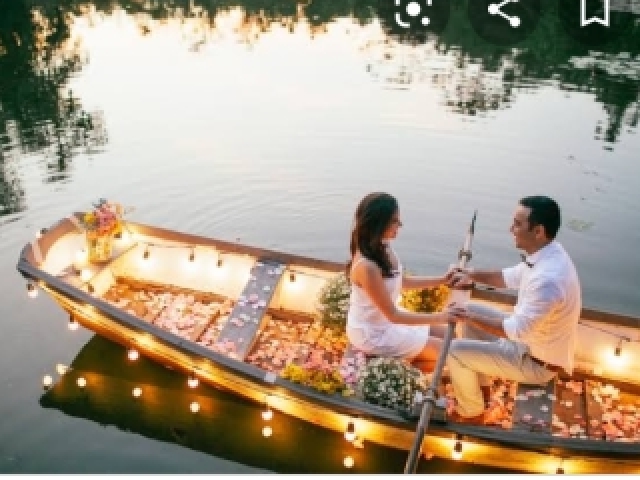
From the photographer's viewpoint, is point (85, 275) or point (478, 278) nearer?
point (478, 278)

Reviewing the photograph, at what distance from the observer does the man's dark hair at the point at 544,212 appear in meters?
5.28

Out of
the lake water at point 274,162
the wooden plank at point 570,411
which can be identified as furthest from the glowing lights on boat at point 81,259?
the wooden plank at point 570,411

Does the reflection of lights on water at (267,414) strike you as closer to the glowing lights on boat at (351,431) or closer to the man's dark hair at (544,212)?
the glowing lights on boat at (351,431)

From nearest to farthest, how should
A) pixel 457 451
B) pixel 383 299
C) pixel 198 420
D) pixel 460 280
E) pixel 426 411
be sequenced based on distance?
pixel 426 411
pixel 457 451
pixel 383 299
pixel 460 280
pixel 198 420

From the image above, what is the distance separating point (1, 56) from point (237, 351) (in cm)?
1976

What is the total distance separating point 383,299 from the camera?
5820 millimetres

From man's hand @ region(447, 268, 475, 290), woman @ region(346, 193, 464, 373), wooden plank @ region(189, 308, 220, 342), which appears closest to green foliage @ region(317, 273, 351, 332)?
woman @ region(346, 193, 464, 373)

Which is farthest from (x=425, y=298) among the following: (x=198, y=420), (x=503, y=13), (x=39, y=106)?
(x=503, y=13)

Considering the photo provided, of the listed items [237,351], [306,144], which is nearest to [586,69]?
[306,144]

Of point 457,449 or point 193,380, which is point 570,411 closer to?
point 457,449

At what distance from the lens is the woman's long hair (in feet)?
18.1

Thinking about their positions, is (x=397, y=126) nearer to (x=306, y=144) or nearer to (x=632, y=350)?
(x=306, y=144)

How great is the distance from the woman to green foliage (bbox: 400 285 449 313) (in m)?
0.57

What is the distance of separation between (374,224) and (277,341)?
2.51 m
